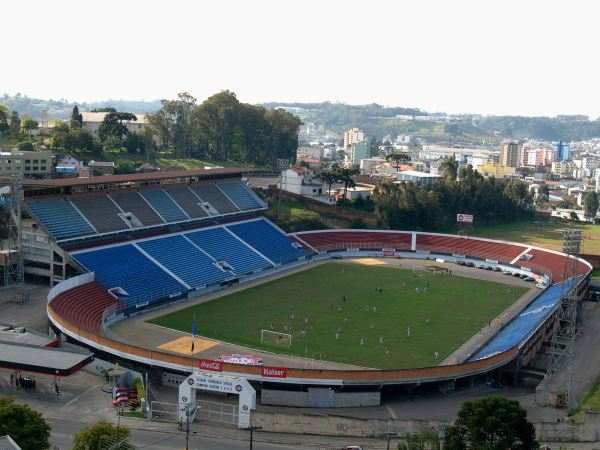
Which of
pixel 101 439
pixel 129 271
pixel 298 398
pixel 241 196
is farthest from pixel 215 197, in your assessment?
pixel 101 439

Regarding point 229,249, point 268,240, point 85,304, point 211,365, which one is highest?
point 268,240

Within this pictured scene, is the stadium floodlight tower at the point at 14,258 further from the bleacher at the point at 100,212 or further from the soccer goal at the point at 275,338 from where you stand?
the soccer goal at the point at 275,338

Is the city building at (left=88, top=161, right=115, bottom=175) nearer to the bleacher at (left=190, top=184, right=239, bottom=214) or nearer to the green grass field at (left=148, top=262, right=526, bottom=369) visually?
the bleacher at (left=190, top=184, right=239, bottom=214)

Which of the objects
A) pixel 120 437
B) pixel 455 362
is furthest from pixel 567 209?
pixel 120 437

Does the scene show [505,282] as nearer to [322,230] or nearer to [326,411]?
[322,230]

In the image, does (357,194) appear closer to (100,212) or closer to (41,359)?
(100,212)

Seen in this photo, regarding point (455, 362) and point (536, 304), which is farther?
point (536, 304)
